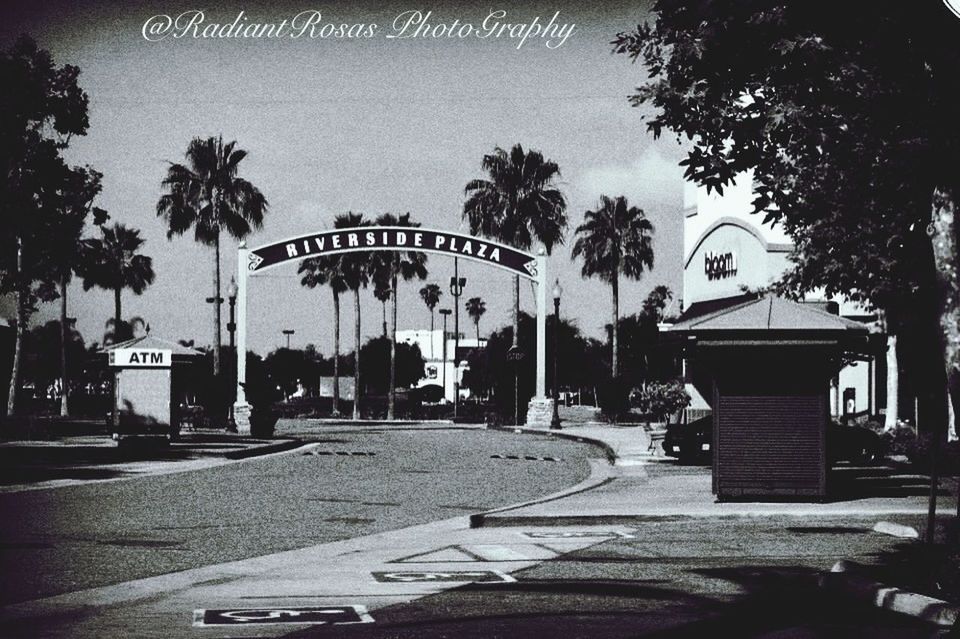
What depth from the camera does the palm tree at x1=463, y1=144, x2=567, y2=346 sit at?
211 ft

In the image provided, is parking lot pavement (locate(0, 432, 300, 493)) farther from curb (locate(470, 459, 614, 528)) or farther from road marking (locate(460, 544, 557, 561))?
road marking (locate(460, 544, 557, 561))

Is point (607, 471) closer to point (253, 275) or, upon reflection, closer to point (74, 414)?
point (253, 275)

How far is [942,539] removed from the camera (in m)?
14.9

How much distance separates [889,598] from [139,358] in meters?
26.3

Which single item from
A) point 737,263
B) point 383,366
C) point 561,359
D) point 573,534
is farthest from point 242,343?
point 383,366

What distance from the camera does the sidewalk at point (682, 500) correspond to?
16750mm

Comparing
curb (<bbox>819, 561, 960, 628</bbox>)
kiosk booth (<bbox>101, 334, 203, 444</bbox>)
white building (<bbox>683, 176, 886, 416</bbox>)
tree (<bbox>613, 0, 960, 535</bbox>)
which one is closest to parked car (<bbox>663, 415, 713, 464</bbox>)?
tree (<bbox>613, 0, 960, 535</bbox>)

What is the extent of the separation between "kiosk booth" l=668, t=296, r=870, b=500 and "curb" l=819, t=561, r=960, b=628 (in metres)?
7.47

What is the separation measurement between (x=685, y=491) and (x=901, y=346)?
31294 mm

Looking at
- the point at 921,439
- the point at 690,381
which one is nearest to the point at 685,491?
the point at 921,439

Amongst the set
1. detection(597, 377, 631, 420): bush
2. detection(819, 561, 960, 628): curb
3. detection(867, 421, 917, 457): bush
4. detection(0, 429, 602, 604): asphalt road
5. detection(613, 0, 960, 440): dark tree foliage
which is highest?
detection(613, 0, 960, 440): dark tree foliage

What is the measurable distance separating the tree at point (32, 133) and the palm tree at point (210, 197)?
75.4 ft

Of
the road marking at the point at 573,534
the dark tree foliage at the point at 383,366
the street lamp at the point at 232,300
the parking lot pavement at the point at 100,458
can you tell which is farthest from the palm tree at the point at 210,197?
the dark tree foliage at the point at 383,366

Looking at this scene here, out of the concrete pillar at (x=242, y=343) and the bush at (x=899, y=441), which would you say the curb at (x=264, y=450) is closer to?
the concrete pillar at (x=242, y=343)
